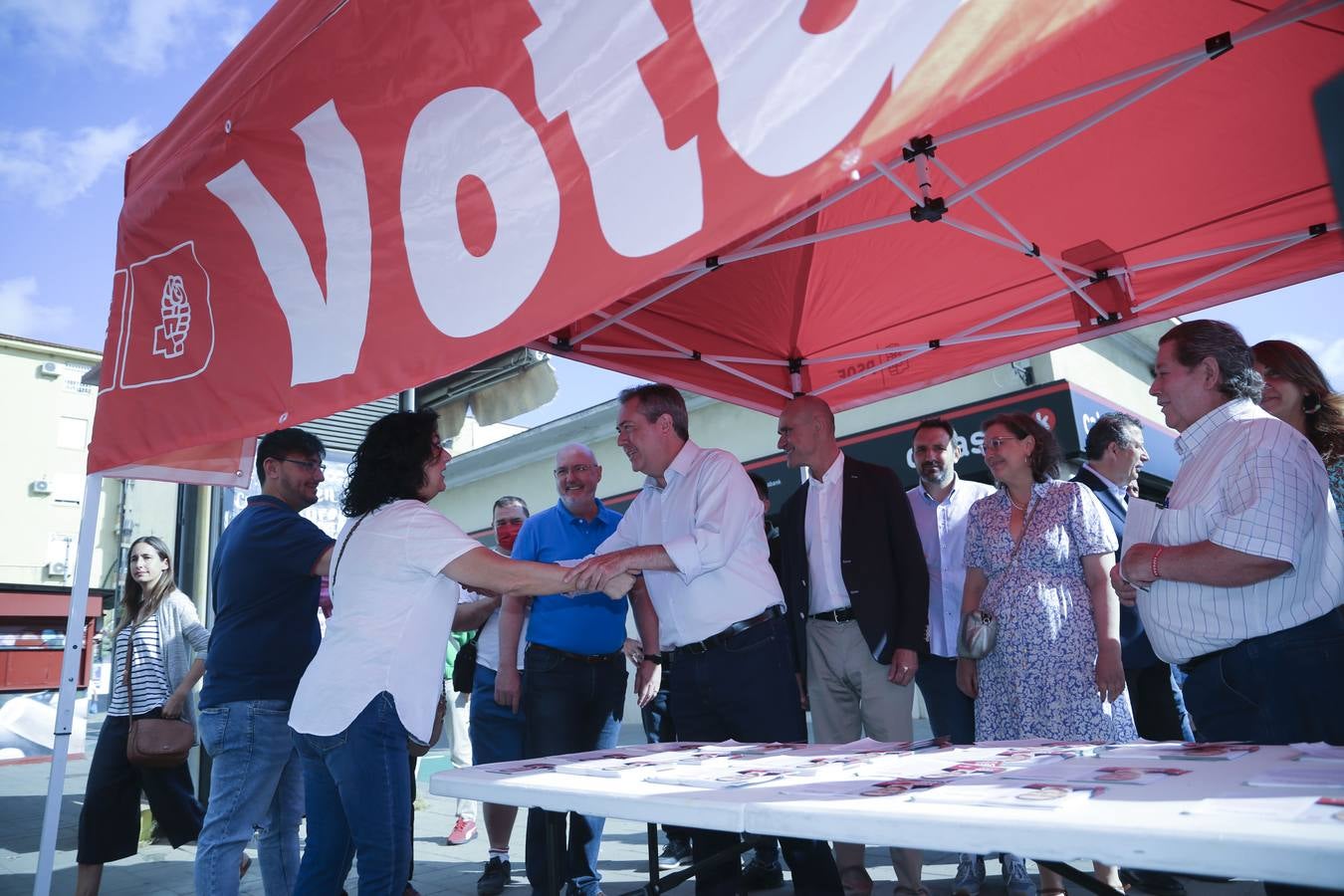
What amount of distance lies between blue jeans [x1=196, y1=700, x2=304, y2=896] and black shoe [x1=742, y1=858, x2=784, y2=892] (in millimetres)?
2037

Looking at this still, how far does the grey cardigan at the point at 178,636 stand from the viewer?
4.57 metres

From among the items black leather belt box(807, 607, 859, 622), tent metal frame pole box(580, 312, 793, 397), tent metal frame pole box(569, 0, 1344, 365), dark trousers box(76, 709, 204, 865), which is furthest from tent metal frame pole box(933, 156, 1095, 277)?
dark trousers box(76, 709, 204, 865)

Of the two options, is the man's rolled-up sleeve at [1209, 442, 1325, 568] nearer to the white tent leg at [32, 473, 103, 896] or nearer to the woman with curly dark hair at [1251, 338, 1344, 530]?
the woman with curly dark hair at [1251, 338, 1344, 530]

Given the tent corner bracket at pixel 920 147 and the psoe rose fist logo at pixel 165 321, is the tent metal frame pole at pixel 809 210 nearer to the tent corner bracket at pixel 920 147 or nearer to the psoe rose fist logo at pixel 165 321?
the tent corner bracket at pixel 920 147

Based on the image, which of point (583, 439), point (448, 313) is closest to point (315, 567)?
point (448, 313)

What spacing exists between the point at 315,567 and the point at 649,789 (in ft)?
→ 5.92

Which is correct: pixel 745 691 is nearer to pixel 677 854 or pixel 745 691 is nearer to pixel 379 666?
pixel 379 666

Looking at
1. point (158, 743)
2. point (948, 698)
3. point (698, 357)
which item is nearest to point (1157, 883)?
point (948, 698)

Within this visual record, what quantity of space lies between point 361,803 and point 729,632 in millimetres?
1238

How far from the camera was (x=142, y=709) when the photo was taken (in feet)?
14.2

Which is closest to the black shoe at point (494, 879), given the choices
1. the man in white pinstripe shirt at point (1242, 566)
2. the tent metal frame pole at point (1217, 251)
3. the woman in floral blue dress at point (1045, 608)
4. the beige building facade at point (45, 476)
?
the woman in floral blue dress at point (1045, 608)

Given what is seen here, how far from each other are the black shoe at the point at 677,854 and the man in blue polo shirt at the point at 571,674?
89cm

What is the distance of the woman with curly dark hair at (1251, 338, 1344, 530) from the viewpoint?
2678mm

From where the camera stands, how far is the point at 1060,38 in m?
1.51
